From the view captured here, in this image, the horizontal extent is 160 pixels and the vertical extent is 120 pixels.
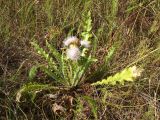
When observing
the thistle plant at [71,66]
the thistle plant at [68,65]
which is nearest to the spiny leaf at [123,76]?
the thistle plant at [71,66]

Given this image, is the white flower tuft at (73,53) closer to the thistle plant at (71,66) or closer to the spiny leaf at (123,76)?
the thistle plant at (71,66)

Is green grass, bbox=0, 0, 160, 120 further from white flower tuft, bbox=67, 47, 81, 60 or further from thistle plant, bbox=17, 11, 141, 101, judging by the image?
white flower tuft, bbox=67, 47, 81, 60

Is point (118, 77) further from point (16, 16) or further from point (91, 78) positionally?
point (16, 16)

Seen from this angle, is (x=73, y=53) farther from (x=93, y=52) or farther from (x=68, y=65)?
(x=93, y=52)

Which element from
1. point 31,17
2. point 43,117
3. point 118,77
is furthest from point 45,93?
point 31,17

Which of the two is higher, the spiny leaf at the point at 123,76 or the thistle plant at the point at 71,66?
the thistle plant at the point at 71,66

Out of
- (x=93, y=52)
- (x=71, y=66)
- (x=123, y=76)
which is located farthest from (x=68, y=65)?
(x=123, y=76)
